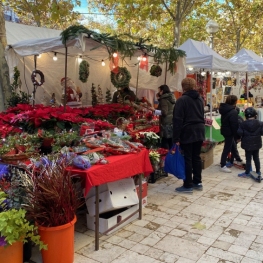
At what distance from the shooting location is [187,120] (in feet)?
14.6

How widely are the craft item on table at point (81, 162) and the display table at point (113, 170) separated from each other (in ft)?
0.13

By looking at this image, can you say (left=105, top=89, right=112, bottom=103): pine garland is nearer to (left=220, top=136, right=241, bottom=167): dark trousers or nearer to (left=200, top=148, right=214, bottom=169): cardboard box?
(left=200, top=148, right=214, bottom=169): cardboard box

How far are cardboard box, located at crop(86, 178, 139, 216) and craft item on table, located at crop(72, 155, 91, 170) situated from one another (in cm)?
55

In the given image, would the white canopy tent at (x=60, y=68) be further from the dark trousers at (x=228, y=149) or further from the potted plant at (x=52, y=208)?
the potted plant at (x=52, y=208)

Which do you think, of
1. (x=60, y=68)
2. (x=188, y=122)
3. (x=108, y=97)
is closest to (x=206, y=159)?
(x=188, y=122)

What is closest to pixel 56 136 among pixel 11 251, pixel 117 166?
pixel 117 166

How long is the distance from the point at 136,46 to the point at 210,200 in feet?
9.77

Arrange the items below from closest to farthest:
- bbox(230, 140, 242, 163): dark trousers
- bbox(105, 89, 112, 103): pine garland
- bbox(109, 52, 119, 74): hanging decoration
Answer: bbox(109, 52, 119, 74): hanging decoration, bbox(230, 140, 242, 163): dark trousers, bbox(105, 89, 112, 103): pine garland

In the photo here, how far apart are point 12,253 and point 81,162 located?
3.11 feet

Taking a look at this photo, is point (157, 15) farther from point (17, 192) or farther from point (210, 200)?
point (17, 192)

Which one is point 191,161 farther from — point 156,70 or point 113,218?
point 156,70

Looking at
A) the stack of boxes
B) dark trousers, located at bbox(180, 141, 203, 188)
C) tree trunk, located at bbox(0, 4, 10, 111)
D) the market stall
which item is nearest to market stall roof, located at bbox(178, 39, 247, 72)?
the market stall

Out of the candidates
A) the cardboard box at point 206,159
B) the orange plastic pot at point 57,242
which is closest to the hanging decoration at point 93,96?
the cardboard box at point 206,159

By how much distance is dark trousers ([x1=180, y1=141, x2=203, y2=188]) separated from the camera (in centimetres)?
459
